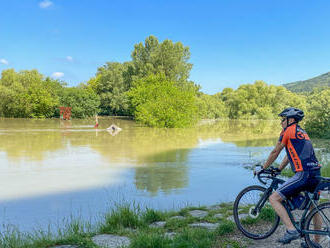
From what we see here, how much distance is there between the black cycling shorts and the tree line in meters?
30.3

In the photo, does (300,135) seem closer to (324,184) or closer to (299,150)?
(299,150)

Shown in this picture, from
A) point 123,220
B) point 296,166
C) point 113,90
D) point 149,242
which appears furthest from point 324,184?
point 113,90

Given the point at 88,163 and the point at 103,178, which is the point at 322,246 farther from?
the point at 88,163

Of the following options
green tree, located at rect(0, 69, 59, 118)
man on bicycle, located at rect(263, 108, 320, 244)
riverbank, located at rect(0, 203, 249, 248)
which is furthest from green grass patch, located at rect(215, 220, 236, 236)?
green tree, located at rect(0, 69, 59, 118)

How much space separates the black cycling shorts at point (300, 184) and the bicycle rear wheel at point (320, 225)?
27cm

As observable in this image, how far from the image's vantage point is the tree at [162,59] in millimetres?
53719

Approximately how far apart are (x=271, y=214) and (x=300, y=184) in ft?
4.68

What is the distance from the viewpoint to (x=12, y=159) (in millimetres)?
14352

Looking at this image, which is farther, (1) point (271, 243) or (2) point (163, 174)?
(2) point (163, 174)

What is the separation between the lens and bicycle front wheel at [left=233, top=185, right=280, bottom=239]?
4660 millimetres

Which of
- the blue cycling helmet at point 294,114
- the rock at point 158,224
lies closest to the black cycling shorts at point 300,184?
the blue cycling helmet at point 294,114

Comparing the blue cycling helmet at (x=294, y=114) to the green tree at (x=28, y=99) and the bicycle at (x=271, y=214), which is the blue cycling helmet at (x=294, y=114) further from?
the green tree at (x=28, y=99)

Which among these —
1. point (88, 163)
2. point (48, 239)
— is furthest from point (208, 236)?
point (88, 163)

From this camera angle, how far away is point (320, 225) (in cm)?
405
